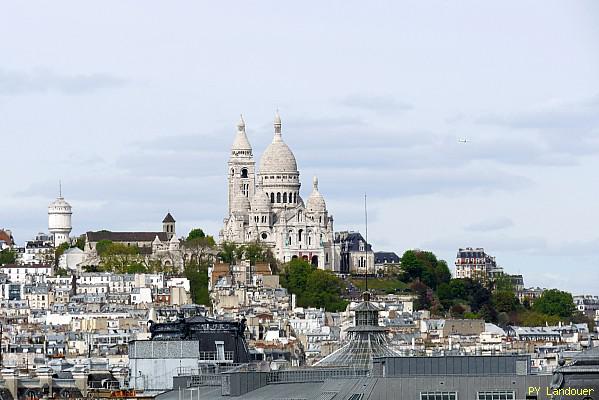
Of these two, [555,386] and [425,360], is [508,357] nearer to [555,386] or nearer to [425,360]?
[425,360]

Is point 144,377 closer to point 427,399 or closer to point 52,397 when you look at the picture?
point 52,397

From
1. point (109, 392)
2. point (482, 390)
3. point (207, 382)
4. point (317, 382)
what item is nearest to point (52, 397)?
point (109, 392)

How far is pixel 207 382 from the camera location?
90062 mm

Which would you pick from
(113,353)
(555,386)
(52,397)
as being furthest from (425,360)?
(113,353)

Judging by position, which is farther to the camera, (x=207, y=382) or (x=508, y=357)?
(x=207, y=382)

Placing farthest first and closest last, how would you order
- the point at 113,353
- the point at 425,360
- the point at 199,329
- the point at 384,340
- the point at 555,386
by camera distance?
the point at 113,353, the point at 199,329, the point at 384,340, the point at 425,360, the point at 555,386

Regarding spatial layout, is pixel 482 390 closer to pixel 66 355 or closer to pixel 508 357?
pixel 508 357

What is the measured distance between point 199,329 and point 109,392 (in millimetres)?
13904

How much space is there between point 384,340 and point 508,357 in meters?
26.8

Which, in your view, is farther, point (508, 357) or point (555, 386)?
point (508, 357)

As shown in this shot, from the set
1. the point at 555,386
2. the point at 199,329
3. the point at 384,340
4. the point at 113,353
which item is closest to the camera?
the point at 555,386

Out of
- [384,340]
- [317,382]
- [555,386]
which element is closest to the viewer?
[555,386]

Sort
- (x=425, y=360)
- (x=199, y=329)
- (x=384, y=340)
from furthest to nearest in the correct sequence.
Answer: (x=199, y=329)
(x=384, y=340)
(x=425, y=360)

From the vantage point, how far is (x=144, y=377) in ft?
358
